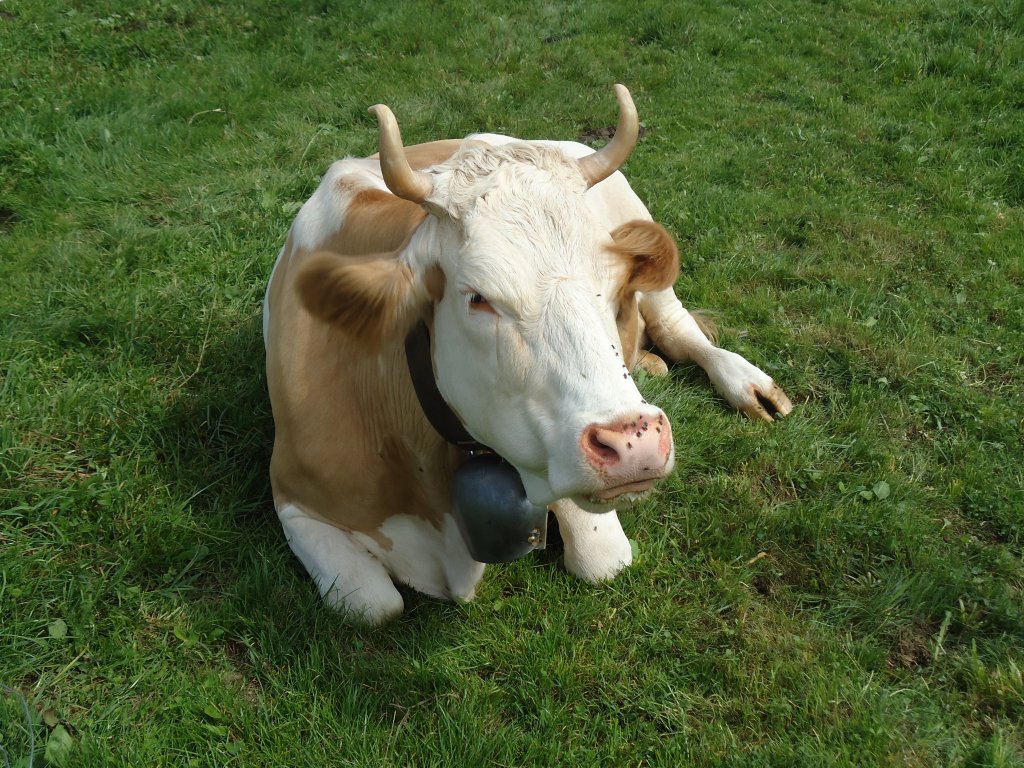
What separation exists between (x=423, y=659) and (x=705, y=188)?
416cm

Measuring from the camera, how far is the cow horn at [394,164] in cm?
237

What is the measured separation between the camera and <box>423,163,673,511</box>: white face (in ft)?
6.98

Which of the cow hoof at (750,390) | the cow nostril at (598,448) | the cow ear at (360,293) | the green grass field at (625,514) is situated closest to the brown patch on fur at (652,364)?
the green grass field at (625,514)

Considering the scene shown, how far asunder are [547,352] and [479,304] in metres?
0.25

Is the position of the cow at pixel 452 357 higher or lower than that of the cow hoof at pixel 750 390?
higher

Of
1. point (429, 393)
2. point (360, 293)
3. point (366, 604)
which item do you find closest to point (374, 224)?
point (360, 293)

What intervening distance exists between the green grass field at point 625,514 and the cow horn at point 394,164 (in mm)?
1488

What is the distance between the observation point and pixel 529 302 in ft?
7.35

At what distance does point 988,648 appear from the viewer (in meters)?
2.83

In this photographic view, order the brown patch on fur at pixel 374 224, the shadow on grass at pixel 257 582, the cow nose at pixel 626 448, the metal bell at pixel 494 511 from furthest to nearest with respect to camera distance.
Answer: the brown patch on fur at pixel 374 224, the shadow on grass at pixel 257 582, the metal bell at pixel 494 511, the cow nose at pixel 626 448

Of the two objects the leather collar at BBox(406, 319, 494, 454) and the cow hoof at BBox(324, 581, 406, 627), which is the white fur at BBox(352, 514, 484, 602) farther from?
the leather collar at BBox(406, 319, 494, 454)

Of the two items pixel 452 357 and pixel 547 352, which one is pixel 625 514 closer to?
pixel 452 357

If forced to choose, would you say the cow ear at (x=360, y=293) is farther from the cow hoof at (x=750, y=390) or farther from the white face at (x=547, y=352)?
the cow hoof at (x=750, y=390)

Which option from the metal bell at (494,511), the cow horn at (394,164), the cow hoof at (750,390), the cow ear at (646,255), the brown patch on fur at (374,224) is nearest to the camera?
the cow horn at (394,164)
